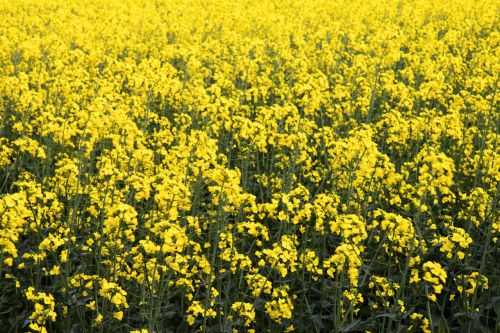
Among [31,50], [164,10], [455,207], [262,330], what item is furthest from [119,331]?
[164,10]

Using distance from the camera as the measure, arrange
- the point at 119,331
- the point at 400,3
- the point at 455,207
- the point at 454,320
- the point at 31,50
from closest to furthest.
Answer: the point at 119,331 → the point at 454,320 → the point at 455,207 → the point at 31,50 → the point at 400,3

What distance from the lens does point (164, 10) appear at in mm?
15156

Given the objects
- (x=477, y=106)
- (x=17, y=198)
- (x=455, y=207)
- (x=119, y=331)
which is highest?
(x=477, y=106)

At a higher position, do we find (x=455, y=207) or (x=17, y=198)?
(x=17, y=198)

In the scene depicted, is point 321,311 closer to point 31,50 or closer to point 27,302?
point 27,302

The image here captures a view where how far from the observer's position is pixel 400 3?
17203mm

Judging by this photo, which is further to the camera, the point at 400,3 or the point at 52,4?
the point at 400,3

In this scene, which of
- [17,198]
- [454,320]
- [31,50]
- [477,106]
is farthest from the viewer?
[31,50]

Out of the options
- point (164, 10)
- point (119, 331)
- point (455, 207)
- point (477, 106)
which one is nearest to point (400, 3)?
point (164, 10)

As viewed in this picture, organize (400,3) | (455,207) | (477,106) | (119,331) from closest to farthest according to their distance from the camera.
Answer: (119,331) → (455,207) → (477,106) → (400,3)

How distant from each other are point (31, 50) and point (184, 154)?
4906 mm

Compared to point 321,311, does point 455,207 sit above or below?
above

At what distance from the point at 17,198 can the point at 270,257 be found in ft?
5.69

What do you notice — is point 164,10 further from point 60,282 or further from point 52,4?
point 60,282
